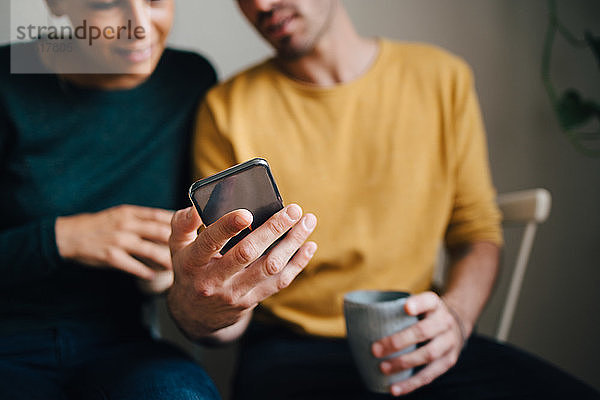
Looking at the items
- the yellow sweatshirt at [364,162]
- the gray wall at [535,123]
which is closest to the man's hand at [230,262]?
the yellow sweatshirt at [364,162]

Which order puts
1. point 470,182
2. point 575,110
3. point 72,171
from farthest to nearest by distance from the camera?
point 575,110, point 470,182, point 72,171

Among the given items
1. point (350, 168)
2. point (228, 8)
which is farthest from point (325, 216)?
point (228, 8)

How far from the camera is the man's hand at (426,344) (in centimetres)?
65

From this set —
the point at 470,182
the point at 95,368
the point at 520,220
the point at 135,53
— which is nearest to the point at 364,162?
the point at 470,182

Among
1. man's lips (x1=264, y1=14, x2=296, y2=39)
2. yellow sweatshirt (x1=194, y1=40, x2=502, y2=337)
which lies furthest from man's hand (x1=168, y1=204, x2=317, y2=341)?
man's lips (x1=264, y1=14, x2=296, y2=39)

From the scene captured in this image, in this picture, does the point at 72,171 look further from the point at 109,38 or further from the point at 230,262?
the point at 230,262

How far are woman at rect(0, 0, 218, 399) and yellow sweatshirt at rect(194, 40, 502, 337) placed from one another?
0.11 metres

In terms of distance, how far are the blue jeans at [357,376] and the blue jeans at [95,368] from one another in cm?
13

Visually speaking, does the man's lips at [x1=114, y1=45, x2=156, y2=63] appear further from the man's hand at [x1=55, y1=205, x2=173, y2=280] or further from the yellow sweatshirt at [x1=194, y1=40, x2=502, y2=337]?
the man's hand at [x1=55, y1=205, x2=173, y2=280]

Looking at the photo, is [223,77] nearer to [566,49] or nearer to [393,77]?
[393,77]

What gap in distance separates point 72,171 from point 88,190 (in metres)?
0.04

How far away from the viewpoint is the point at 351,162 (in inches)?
37.4

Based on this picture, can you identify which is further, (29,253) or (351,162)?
(351,162)

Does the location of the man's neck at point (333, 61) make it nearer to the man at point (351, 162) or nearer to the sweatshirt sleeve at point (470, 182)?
the man at point (351, 162)
